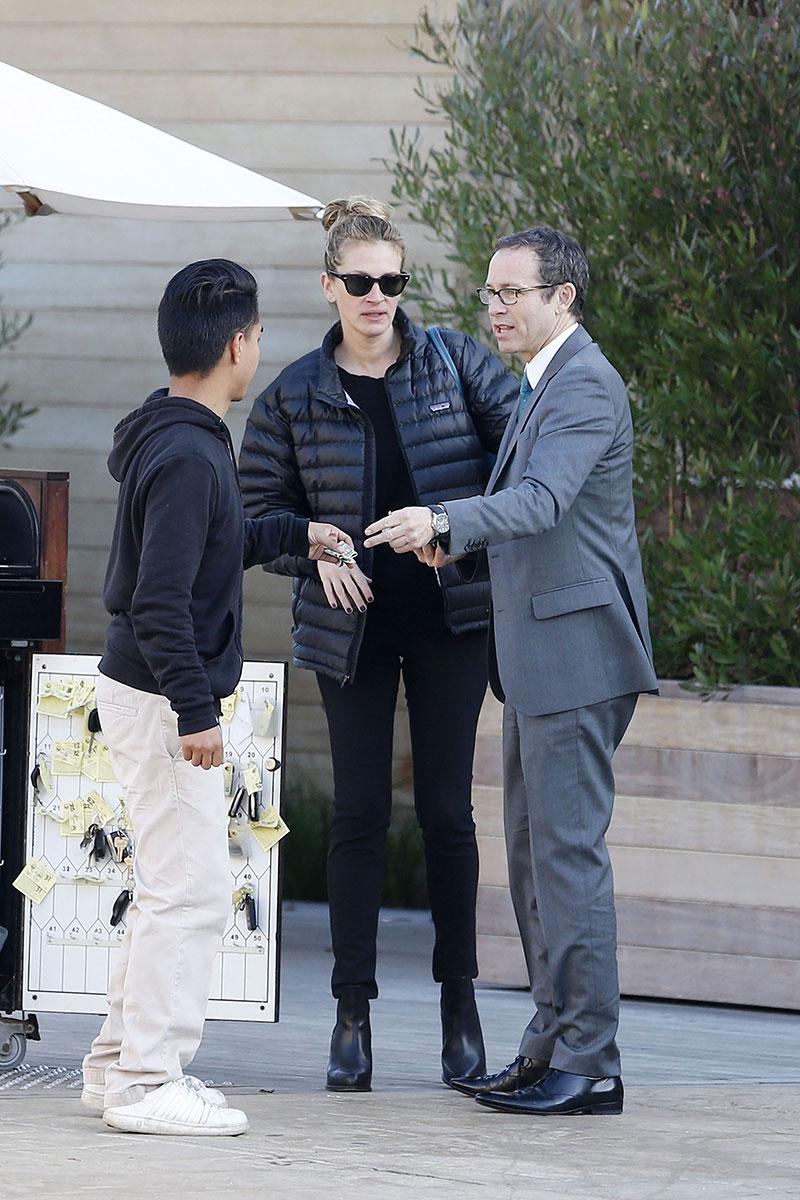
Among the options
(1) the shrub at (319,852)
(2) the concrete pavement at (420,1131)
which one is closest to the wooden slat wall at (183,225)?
(1) the shrub at (319,852)

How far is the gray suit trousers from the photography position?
368 centimetres

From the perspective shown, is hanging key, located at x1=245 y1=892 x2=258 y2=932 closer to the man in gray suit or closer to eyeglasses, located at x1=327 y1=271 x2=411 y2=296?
the man in gray suit

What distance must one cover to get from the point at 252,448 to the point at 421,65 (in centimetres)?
320

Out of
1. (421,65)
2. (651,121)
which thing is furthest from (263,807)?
(421,65)

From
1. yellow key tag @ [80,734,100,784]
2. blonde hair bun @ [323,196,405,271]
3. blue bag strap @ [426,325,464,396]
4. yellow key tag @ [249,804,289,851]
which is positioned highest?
blonde hair bun @ [323,196,405,271]

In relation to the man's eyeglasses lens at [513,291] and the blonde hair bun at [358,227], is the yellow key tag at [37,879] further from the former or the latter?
the man's eyeglasses lens at [513,291]

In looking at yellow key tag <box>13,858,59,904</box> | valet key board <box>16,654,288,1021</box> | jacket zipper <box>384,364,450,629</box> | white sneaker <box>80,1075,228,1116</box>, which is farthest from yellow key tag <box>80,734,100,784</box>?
jacket zipper <box>384,364,450,629</box>

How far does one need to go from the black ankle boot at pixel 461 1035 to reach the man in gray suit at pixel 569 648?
0.25m

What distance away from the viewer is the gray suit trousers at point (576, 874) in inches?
145

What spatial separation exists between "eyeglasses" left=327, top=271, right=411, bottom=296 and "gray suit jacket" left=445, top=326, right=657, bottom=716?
16.4 inches

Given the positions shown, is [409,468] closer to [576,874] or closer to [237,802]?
[237,802]

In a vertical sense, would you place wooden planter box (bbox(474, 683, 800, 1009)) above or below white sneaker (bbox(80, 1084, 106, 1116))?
above

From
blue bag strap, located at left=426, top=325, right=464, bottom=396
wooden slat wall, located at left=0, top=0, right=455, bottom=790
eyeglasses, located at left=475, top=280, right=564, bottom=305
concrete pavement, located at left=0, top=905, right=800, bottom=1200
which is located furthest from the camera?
wooden slat wall, located at left=0, top=0, right=455, bottom=790

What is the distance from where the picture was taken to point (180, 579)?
10.8ft
